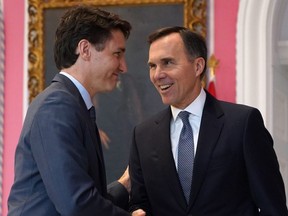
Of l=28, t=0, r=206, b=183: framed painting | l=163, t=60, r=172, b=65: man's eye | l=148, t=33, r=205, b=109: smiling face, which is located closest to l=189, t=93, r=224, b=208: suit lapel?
l=148, t=33, r=205, b=109: smiling face

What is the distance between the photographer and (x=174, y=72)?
3361mm

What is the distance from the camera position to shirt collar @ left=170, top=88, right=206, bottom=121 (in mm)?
3279

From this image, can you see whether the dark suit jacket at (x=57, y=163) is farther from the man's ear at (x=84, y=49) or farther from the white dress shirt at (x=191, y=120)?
the white dress shirt at (x=191, y=120)

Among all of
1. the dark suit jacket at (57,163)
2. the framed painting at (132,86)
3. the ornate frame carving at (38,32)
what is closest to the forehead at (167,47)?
the dark suit jacket at (57,163)

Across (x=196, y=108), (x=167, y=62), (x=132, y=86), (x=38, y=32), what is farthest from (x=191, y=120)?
(x=38, y=32)

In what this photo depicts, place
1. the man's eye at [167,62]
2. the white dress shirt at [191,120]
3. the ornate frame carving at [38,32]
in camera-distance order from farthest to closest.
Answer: the ornate frame carving at [38,32] → the man's eye at [167,62] → the white dress shirt at [191,120]

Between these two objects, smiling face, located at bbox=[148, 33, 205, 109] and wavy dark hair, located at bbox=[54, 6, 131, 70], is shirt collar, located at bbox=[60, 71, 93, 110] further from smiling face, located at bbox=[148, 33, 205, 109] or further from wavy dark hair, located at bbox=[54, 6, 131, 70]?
smiling face, located at bbox=[148, 33, 205, 109]

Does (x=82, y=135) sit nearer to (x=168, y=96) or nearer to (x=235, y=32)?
(x=168, y=96)

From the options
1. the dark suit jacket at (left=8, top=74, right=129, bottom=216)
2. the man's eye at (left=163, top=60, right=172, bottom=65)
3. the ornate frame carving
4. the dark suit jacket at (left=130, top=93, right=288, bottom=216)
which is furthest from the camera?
the ornate frame carving

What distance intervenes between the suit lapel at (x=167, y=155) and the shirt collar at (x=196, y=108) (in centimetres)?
4

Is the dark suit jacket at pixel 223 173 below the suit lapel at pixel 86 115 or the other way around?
below

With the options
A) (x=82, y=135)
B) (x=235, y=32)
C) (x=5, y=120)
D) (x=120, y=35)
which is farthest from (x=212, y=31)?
(x=82, y=135)

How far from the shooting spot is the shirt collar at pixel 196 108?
328cm

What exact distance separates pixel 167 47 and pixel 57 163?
1094 mm
